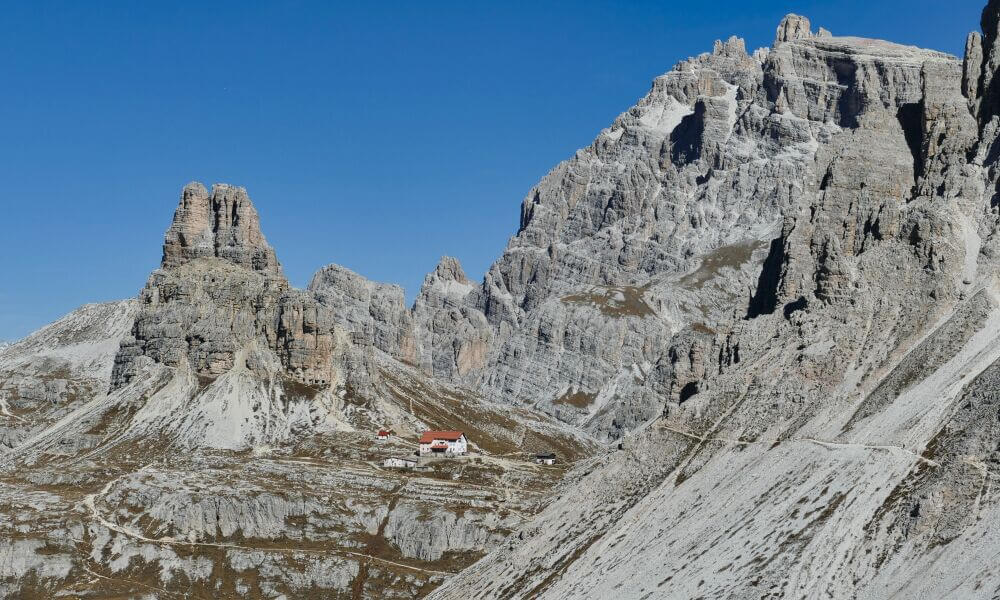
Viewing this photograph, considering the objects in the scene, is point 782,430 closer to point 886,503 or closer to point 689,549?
point 689,549

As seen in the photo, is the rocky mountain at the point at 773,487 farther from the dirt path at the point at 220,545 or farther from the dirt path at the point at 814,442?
the dirt path at the point at 220,545

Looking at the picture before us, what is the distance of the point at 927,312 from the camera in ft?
432

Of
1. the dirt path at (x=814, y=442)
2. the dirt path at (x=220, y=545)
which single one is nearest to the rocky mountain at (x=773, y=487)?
the dirt path at (x=814, y=442)

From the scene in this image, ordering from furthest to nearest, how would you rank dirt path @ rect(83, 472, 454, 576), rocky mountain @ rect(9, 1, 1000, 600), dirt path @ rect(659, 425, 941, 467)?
dirt path @ rect(83, 472, 454, 576), dirt path @ rect(659, 425, 941, 467), rocky mountain @ rect(9, 1, 1000, 600)

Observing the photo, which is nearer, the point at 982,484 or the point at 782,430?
the point at 982,484

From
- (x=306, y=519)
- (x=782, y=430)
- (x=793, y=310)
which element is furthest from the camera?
(x=306, y=519)

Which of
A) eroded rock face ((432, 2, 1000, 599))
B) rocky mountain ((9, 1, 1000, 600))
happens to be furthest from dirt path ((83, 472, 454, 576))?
eroded rock face ((432, 2, 1000, 599))

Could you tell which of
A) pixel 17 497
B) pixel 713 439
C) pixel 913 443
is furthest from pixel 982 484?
pixel 17 497

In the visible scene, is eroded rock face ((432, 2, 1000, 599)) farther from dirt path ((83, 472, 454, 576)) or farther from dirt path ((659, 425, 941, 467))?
dirt path ((83, 472, 454, 576))

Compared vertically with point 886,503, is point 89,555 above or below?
above

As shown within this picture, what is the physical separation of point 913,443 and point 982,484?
639 inches

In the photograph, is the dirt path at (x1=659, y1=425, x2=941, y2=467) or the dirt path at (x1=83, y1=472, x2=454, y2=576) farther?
the dirt path at (x1=83, y1=472, x2=454, y2=576)

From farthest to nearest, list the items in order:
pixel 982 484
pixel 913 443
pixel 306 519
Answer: pixel 306 519 < pixel 913 443 < pixel 982 484

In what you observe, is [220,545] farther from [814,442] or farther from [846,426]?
[846,426]
